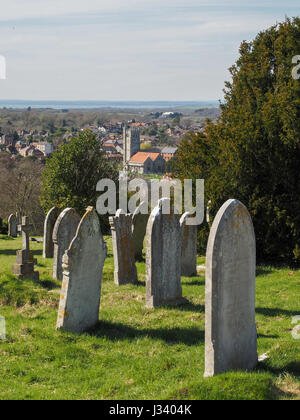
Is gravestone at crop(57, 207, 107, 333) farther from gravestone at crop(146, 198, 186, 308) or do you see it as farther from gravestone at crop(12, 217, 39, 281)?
gravestone at crop(12, 217, 39, 281)

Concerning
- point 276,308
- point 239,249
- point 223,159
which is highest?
point 223,159

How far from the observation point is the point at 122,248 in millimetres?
14055

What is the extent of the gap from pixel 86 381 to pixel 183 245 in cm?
866

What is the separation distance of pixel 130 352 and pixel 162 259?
358cm

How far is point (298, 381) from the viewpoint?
6719mm

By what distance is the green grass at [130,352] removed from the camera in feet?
21.6

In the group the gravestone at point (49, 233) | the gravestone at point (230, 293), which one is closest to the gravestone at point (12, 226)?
the gravestone at point (49, 233)

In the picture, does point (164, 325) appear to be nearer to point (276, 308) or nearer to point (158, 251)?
point (158, 251)

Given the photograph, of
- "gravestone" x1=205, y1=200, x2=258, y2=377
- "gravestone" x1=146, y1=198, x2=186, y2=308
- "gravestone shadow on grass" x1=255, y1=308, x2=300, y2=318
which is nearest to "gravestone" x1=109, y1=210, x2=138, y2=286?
"gravestone" x1=146, y1=198, x2=186, y2=308

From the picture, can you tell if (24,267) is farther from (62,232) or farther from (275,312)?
(275,312)

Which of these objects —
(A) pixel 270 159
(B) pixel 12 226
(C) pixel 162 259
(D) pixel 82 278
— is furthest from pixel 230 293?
(B) pixel 12 226

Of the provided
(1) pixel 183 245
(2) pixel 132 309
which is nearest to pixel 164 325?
(2) pixel 132 309

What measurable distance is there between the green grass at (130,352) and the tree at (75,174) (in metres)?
16.3

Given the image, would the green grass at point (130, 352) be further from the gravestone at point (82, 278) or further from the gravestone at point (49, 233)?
the gravestone at point (49, 233)
